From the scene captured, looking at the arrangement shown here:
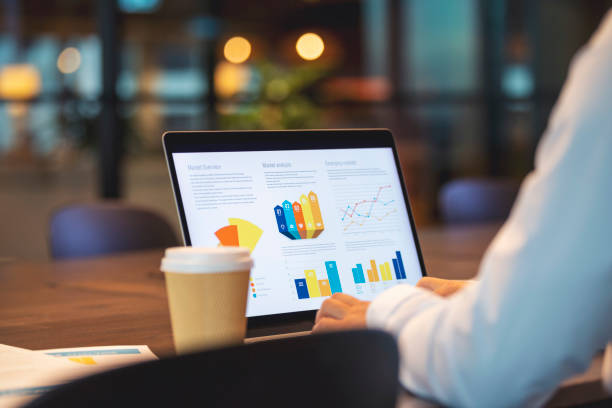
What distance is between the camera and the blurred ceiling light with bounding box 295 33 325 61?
5352 millimetres

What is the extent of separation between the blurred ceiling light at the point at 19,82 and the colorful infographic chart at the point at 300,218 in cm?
370

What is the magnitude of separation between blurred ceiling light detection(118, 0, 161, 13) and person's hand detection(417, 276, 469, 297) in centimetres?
415

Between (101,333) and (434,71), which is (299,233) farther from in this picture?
(434,71)

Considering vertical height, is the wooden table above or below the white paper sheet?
below

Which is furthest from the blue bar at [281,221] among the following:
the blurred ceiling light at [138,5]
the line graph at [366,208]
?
the blurred ceiling light at [138,5]

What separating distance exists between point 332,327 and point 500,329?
260mm

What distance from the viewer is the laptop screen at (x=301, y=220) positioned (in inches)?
42.9

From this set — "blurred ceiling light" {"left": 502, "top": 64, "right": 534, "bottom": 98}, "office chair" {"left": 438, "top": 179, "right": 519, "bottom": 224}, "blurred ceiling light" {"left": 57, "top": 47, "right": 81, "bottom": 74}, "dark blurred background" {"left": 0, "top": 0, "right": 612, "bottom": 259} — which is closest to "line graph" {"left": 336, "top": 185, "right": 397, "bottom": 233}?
"office chair" {"left": 438, "top": 179, "right": 519, "bottom": 224}

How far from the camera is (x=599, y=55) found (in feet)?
2.06

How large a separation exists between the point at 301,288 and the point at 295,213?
0.12 meters

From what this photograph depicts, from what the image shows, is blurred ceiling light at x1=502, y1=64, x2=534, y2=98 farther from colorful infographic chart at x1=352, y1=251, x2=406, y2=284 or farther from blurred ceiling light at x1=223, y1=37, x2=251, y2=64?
colorful infographic chart at x1=352, y1=251, x2=406, y2=284

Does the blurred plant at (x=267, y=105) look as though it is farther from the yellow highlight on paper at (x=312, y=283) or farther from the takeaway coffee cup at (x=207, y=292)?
the takeaway coffee cup at (x=207, y=292)

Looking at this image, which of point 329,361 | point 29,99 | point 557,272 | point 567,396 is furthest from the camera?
point 29,99

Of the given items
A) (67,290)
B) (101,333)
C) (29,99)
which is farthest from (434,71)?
(101,333)
